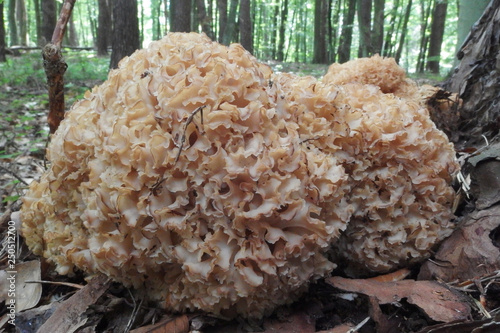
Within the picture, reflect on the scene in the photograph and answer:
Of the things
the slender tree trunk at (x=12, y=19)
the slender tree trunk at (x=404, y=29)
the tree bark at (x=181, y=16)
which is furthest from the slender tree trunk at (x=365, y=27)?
the slender tree trunk at (x=12, y=19)

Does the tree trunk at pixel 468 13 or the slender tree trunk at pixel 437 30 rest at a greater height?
the slender tree trunk at pixel 437 30

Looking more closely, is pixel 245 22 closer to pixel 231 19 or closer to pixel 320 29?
pixel 231 19

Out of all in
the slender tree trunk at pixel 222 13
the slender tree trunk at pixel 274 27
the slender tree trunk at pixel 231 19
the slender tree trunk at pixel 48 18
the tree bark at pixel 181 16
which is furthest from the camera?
the slender tree trunk at pixel 274 27

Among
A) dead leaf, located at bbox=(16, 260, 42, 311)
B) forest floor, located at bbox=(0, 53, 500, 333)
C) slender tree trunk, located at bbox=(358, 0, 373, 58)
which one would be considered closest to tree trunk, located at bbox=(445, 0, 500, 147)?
forest floor, located at bbox=(0, 53, 500, 333)

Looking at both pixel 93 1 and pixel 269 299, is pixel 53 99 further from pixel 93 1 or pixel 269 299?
pixel 93 1

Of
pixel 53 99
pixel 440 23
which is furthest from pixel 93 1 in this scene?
pixel 53 99

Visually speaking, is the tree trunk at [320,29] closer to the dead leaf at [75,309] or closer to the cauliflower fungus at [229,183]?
the cauliflower fungus at [229,183]

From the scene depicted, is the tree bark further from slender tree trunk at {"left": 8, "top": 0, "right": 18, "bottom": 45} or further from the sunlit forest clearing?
slender tree trunk at {"left": 8, "top": 0, "right": 18, "bottom": 45}
